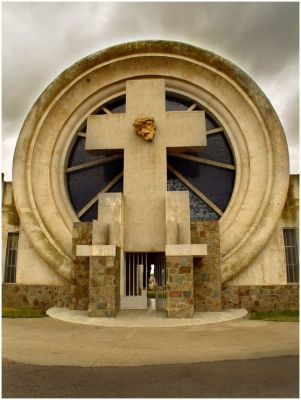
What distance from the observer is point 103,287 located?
8953mm

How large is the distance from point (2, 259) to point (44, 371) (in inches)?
356

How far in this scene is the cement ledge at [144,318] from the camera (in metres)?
7.85

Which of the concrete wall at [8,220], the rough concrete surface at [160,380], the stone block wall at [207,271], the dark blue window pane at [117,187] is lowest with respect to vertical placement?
the rough concrete surface at [160,380]

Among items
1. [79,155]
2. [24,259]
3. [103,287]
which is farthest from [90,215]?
[103,287]

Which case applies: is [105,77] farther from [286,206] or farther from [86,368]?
[86,368]

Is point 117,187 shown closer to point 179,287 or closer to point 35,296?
point 35,296

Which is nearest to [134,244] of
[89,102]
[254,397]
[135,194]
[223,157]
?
[135,194]

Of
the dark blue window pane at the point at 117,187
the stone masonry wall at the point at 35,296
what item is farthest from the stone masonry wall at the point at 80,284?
the dark blue window pane at the point at 117,187

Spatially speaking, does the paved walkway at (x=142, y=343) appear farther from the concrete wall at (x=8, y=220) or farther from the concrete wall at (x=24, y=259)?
the concrete wall at (x=8, y=220)

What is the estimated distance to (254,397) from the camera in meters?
3.35

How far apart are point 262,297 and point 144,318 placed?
14.1 feet

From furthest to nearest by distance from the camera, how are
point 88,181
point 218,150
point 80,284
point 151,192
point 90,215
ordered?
point 88,181 → point 218,150 → point 90,215 → point 151,192 → point 80,284

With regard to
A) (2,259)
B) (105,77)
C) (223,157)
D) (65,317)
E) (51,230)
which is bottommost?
(65,317)

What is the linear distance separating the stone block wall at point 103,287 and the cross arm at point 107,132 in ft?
14.3
